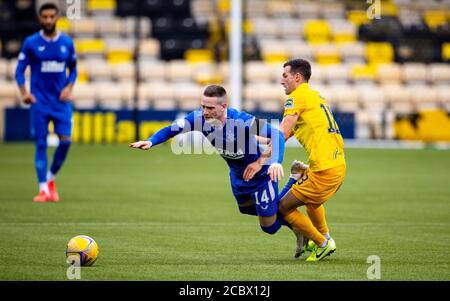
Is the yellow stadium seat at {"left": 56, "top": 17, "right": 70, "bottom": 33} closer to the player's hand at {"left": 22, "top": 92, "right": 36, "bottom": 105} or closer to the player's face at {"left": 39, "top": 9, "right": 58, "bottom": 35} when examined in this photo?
the player's face at {"left": 39, "top": 9, "right": 58, "bottom": 35}

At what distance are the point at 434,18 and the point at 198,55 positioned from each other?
24.3 feet

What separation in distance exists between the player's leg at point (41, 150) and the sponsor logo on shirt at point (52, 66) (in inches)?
20.5

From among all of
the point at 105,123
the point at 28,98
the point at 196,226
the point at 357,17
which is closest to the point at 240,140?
the point at 196,226

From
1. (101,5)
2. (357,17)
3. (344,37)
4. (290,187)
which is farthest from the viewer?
(357,17)

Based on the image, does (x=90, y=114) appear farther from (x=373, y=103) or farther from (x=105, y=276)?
(x=105, y=276)

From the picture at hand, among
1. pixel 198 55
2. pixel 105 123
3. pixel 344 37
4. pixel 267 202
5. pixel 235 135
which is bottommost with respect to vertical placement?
pixel 105 123

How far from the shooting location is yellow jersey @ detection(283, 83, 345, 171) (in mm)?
7898

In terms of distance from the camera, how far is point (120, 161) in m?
18.6

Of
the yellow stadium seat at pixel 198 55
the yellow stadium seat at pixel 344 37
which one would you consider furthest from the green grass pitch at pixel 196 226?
the yellow stadium seat at pixel 344 37

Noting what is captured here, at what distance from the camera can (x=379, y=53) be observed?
28.2 meters

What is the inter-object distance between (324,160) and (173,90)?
17.9 metres

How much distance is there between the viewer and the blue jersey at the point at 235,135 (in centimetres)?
763

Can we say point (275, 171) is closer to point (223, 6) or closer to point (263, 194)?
point (263, 194)
